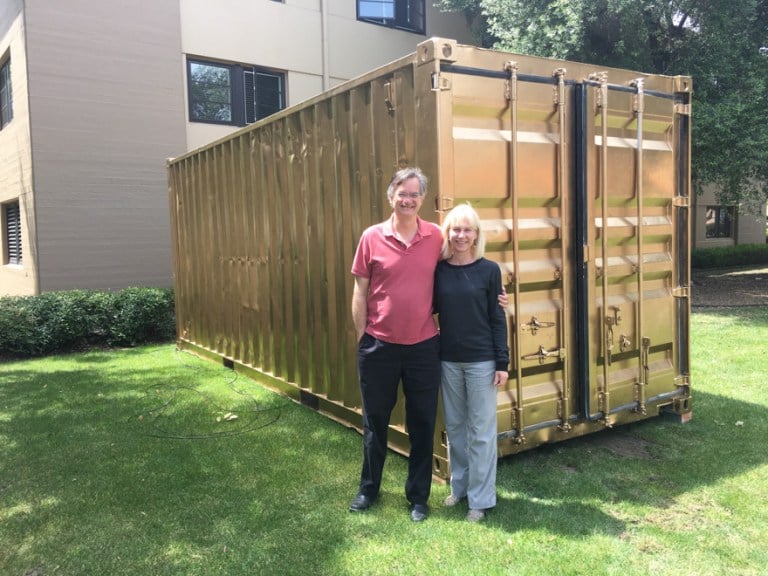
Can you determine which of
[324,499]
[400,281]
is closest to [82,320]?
[324,499]

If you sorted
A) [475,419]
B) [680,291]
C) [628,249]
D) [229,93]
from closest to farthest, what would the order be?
1. [475,419]
2. [628,249]
3. [680,291]
4. [229,93]

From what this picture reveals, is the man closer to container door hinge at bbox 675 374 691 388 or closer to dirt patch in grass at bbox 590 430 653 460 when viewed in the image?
dirt patch in grass at bbox 590 430 653 460

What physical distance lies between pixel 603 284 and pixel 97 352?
796 centimetres

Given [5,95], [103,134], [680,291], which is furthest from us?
[5,95]

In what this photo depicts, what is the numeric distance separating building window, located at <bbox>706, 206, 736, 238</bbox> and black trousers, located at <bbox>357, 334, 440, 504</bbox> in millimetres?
22315

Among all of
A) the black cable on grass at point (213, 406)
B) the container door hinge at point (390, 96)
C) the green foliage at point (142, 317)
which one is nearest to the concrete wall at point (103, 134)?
the green foliage at point (142, 317)

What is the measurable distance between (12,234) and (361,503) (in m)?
13.0

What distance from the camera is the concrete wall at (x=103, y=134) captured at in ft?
37.2

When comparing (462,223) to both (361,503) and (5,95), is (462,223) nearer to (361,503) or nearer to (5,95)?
(361,503)

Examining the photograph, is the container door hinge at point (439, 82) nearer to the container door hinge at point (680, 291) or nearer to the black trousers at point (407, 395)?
the black trousers at point (407, 395)

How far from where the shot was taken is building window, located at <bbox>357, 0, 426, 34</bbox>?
15.2 m

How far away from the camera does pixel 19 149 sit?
12.1 metres

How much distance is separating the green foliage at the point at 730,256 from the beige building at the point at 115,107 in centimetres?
1401

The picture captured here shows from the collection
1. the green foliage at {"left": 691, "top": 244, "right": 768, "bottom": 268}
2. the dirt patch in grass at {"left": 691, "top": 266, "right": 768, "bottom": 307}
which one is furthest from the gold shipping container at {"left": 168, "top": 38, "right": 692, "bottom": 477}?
the green foliage at {"left": 691, "top": 244, "right": 768, "bottom": 268}
